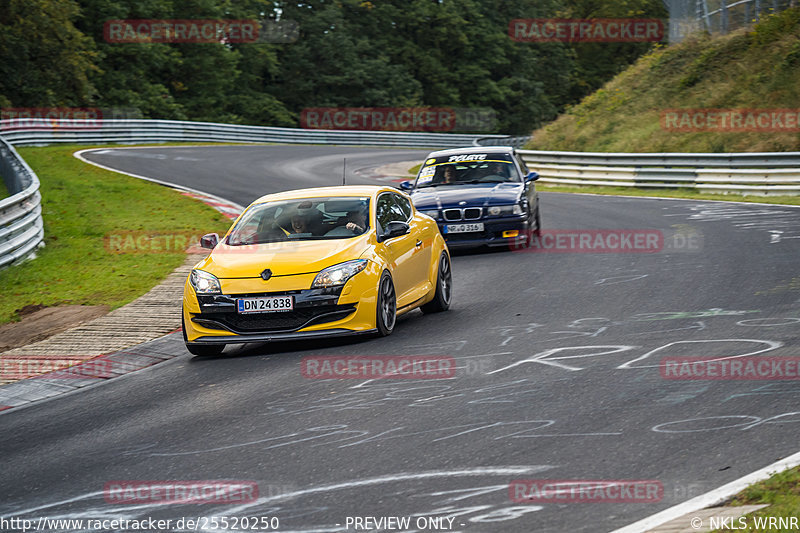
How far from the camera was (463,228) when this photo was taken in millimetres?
16031

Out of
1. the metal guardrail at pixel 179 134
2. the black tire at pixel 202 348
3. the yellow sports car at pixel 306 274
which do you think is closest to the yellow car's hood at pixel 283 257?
the yellow sports car at pixel 306 274

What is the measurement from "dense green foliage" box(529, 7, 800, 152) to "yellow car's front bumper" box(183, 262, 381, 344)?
2197 cm

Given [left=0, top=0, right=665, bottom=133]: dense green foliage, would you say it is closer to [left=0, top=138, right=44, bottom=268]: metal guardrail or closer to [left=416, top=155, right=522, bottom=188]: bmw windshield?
[left=0, top=138, right=44, bottom=268]: metal guardrail

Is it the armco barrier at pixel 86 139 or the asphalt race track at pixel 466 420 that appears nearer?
the asphalt race track at pixel 466 420

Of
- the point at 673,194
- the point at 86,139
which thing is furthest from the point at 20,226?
the point at 86,139

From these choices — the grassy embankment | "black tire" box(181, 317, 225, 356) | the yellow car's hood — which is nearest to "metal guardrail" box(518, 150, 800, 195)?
the grassy embankment

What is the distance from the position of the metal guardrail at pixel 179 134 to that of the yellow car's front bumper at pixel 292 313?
27476 mm

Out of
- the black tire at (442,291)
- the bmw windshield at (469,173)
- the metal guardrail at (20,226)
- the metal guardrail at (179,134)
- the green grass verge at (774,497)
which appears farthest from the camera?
the metal guardrail at (179,134)

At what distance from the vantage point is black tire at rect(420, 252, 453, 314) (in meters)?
11.4

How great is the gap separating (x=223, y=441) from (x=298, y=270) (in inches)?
124

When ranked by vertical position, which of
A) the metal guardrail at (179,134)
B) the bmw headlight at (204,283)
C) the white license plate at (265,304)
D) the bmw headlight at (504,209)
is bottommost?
the white license plate at (265,304)

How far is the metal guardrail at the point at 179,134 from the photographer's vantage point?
121 ft

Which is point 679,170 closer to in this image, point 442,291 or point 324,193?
point 442,291

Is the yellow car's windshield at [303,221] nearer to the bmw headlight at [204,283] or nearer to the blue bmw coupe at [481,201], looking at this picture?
the bmw headlight at [204,283]
